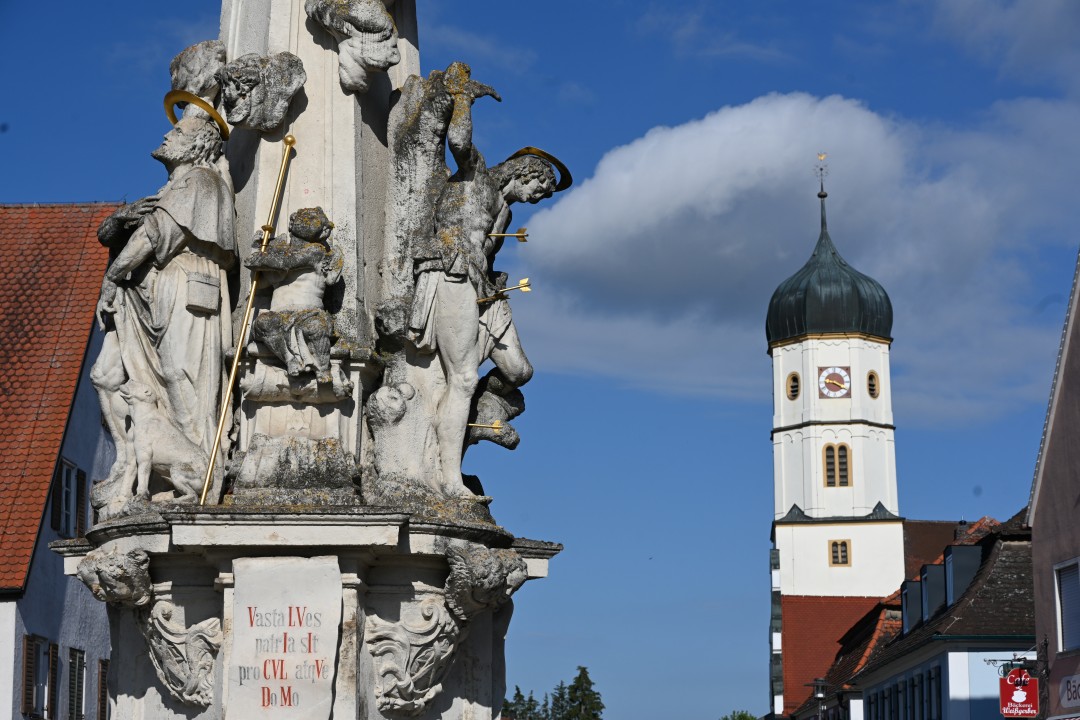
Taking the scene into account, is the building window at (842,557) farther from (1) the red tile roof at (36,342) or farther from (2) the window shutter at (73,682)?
(2) the window shutter at (73,682)

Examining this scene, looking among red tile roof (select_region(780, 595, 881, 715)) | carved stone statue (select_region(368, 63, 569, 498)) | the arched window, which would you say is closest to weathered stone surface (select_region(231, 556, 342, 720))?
carved stone statue (select_region(368, 63, 569, 498))

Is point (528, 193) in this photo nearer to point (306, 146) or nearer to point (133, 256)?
point (306, 146)

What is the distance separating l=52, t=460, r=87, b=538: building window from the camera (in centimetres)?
2766

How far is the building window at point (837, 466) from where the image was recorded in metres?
114

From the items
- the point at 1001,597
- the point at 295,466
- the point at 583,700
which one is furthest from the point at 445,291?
the point at 583,700

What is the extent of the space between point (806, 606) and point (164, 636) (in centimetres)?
9719

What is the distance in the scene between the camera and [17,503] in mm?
27219

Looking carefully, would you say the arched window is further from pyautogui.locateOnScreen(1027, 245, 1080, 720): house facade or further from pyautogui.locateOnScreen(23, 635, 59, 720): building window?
pyautogui.locateOnScreen(23, 635, 59, 720): building window

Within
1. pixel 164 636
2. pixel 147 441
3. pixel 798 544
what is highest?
pixel 798 544

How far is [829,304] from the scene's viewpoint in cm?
11650

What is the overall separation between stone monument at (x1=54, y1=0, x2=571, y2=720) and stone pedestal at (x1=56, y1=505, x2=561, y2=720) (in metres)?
0.01

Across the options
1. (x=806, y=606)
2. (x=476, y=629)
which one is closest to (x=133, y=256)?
(x=476, y=629)

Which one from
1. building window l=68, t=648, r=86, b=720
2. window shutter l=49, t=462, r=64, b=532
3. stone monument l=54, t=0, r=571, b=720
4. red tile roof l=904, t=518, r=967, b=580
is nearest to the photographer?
stone monument l=54, t=0, r=571, b=720

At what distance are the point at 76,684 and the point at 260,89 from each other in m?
20.7
